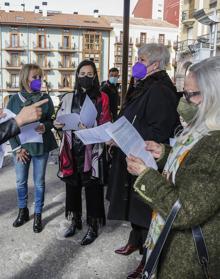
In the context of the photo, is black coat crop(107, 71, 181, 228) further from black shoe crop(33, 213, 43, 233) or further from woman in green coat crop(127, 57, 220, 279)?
black shoe crop(33, 213, 43, 233)

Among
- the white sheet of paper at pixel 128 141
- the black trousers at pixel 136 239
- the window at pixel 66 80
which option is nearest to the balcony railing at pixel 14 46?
the window at pixel 66 80

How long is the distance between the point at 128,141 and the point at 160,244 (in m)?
0.55

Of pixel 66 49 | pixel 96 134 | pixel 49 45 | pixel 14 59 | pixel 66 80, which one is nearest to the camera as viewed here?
pixel 96 134

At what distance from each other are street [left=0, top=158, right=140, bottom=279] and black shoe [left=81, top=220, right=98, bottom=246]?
46 mm

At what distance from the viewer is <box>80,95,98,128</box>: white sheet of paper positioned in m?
2.86

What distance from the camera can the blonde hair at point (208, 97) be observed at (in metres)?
1.34

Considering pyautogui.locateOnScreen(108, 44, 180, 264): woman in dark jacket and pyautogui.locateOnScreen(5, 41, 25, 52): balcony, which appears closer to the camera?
pyautogui.locateOnScreen(108, 44, 180, 264): woman in dark jacket

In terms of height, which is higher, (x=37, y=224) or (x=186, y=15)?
(x=186, y=15)

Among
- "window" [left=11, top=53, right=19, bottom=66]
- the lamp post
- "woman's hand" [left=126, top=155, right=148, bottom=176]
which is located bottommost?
"woman's hand" [left=126, top=155, right=148, bottom=176]

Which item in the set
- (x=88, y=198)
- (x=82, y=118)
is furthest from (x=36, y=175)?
(x=82, y=118)

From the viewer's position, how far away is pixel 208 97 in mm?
1357

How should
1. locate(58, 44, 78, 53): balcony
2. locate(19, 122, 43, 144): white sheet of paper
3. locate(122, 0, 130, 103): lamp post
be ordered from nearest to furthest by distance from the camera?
1. locate(19, 122, 43, 144): white sheet of paper
2. locate(122, 0, 130, 103): lamp post
3. locate(58, 44, 78, 53): balcony

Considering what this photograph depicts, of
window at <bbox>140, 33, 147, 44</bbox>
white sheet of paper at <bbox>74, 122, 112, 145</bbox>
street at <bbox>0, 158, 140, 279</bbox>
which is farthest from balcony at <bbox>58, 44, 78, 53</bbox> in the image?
white sheet of paper at <bbox>74, 122, 112, 145</bbox>

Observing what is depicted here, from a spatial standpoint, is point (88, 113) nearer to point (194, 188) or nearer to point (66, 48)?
point (194, 188)
